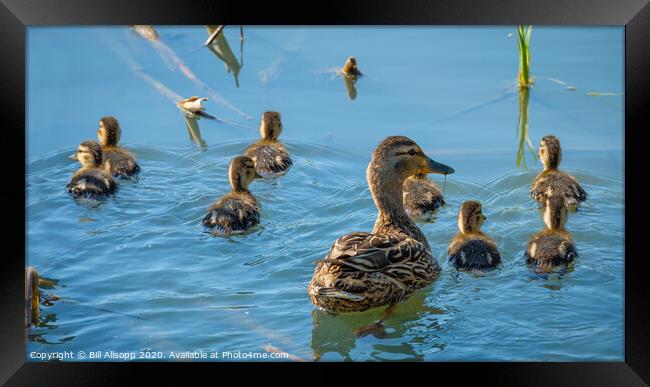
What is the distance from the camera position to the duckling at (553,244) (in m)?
6.80

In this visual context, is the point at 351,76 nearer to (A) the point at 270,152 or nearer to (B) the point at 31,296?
(A) the point at 270,152

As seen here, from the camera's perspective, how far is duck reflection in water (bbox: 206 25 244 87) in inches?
298

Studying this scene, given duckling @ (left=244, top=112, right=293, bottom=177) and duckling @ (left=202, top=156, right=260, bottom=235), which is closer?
duckling @ (left=202, top=156, right=260, bottom=235)

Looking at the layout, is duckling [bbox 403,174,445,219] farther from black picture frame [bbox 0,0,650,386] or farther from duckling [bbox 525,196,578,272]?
black picture frame [bbox 0,0,650,386]

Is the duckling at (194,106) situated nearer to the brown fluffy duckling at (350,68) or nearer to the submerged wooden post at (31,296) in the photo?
the brown fluffy duckling at (350,68)

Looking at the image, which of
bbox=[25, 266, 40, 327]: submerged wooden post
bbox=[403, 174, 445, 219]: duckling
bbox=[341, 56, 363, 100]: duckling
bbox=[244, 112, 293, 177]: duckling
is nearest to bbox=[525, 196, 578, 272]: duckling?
bbox=[403, 174, 445, 219]: duckling

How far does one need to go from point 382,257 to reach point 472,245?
73 cm

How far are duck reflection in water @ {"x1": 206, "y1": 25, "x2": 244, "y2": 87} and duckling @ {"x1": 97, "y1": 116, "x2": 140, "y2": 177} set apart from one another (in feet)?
2.47

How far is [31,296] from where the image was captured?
20.9 ft

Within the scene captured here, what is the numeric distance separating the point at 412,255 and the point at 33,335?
6.50 ft

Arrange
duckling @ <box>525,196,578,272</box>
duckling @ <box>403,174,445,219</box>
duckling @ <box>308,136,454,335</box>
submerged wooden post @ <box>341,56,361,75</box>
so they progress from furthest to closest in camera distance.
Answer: submerged wooden post @ <box>341,56,361,75</box> < duckling @ <box>403,174,445,219</box> < duckling @ <box>525,196,578,272</box> < duckling @ <box>308,136,454,335</box>
